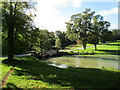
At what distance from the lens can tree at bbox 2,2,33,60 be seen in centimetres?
1497

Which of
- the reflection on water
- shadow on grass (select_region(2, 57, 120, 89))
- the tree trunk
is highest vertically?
the tree trunk

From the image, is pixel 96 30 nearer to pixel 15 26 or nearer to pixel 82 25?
pixel 82 25

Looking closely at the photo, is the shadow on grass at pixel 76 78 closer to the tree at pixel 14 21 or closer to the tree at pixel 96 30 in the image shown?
the tree at pixel 14 21

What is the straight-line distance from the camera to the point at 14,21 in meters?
15.1

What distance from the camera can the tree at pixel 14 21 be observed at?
14969 mm

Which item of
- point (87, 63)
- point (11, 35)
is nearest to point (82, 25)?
point (87, 63)

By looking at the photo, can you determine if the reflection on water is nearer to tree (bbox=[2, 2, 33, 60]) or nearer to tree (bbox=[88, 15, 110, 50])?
tree (bbox=[2, 2, 33, 60])

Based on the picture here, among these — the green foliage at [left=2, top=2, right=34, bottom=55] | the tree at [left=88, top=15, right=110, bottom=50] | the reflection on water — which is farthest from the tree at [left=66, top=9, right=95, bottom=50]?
the green foliage at [left=2, top=2, right=34, bottom=55]

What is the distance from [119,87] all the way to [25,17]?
13807 millimetres

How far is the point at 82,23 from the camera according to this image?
1794 inches

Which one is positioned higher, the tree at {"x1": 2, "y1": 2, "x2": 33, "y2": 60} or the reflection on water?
the tree at {"x1": 2, "y1": 2, "x2": 33, "y2": 60}

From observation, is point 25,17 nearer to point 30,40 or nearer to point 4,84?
point 30,40

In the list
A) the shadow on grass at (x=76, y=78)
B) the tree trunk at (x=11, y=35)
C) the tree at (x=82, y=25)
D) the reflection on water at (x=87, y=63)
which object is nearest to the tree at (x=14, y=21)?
the tree trunk at (x=11, y=35)

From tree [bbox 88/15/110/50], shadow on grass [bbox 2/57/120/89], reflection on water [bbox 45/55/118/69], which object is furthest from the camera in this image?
tree [bbox 88/15/110/50]
